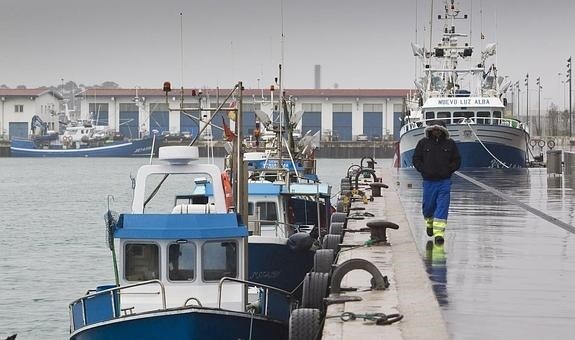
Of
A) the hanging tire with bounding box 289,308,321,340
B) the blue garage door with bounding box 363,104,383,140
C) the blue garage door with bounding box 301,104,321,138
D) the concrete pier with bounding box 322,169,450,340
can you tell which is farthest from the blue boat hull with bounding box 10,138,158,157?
the hanging tire with bounding box 289,308,321,340

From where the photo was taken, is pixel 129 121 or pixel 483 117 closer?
pixel 483 117

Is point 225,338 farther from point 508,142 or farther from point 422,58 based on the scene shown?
point 422,58

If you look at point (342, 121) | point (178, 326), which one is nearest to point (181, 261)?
point (178, 326)

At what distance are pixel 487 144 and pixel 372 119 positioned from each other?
11000cm

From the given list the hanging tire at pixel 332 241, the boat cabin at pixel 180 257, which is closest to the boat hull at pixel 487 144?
the hanging tire at pixel 332 241

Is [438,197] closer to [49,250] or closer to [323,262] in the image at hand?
[323,262]

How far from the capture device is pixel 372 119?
165 m

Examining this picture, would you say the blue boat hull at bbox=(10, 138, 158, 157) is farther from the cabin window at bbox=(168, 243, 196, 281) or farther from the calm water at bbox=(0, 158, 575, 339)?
the cabin window at bbox=(168, 243, 196, 281)

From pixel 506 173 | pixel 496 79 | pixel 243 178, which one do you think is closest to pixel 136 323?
pixel 243 178

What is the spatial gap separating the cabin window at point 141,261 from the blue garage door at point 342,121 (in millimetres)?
144022

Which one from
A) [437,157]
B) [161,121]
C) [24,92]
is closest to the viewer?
[437,157]

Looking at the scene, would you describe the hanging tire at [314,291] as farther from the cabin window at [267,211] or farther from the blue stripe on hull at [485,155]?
the blue stripe on hull at [485,155]

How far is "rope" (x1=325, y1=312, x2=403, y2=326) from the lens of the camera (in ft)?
43.0

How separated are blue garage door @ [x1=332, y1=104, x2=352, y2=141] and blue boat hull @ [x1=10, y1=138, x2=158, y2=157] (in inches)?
951
